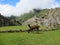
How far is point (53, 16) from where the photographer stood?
69312 mm

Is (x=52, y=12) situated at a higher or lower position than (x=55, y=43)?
higher

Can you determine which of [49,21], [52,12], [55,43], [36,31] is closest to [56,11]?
[52,12]

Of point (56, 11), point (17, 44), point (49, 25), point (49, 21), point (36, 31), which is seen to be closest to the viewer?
point (17, 44)

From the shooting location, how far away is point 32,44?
25125mm

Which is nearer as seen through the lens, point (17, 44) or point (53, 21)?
point (17, 44)

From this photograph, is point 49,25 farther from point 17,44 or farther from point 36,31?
point 17,44

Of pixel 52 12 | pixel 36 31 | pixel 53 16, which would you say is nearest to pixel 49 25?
pixel 53 16

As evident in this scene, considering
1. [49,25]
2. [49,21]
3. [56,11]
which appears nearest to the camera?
[49,25]

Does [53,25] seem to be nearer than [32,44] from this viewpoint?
No

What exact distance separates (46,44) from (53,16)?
1775 inches

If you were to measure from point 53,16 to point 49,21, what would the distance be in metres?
4.20

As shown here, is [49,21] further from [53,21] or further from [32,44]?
[32,44]

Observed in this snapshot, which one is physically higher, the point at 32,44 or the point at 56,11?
the point at 56,11

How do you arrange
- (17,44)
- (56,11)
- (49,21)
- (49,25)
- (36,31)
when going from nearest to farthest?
(17,44)
(36,31)
(49,25)
(49,21)
(56,11)
